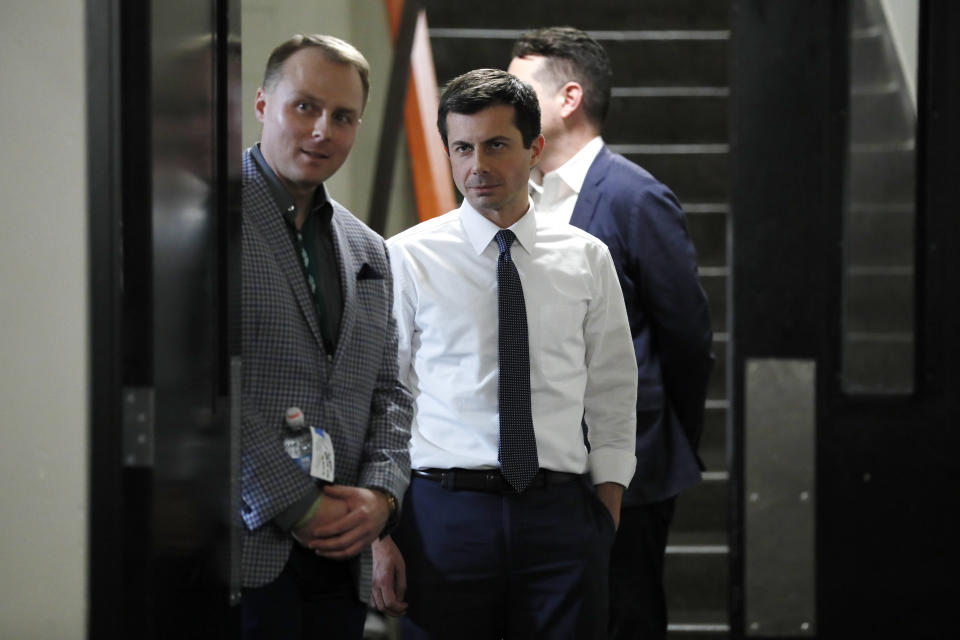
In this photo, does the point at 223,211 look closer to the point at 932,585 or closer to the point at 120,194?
the point at 120,194

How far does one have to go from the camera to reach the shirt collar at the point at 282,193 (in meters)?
1.67

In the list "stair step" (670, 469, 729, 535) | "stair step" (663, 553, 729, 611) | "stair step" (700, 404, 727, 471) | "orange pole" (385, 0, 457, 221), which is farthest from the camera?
"stair step" (700, 404, 727, 471)

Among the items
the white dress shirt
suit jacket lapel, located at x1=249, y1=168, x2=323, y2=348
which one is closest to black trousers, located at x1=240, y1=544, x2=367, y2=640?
the white dress shirt

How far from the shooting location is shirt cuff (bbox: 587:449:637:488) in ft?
6.25

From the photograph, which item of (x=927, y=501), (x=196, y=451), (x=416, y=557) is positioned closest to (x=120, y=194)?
(x=196, y=451)

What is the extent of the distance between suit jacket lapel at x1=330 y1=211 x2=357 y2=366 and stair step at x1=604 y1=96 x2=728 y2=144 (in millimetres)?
2326

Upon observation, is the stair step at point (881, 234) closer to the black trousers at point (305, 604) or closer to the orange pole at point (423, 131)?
the orange pole at point (423, 131)

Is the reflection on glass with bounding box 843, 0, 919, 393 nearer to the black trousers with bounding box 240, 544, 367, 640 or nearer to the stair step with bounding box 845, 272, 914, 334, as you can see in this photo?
the stair step with bounding box 845, 272, 914, 334

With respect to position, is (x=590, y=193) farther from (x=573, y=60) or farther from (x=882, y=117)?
(x=882, y=117)

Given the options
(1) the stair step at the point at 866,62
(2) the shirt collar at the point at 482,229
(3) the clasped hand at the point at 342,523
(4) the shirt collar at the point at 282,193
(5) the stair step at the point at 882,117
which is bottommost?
(3) the clasped hand at the point at 342,523

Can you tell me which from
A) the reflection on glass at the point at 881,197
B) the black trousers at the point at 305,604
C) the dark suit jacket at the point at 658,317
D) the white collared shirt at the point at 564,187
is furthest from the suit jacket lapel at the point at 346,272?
the reflection on glass at the point at 881,197

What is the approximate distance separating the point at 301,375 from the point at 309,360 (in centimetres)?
3

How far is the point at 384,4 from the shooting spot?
1.96 metres

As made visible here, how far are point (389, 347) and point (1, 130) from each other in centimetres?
68
